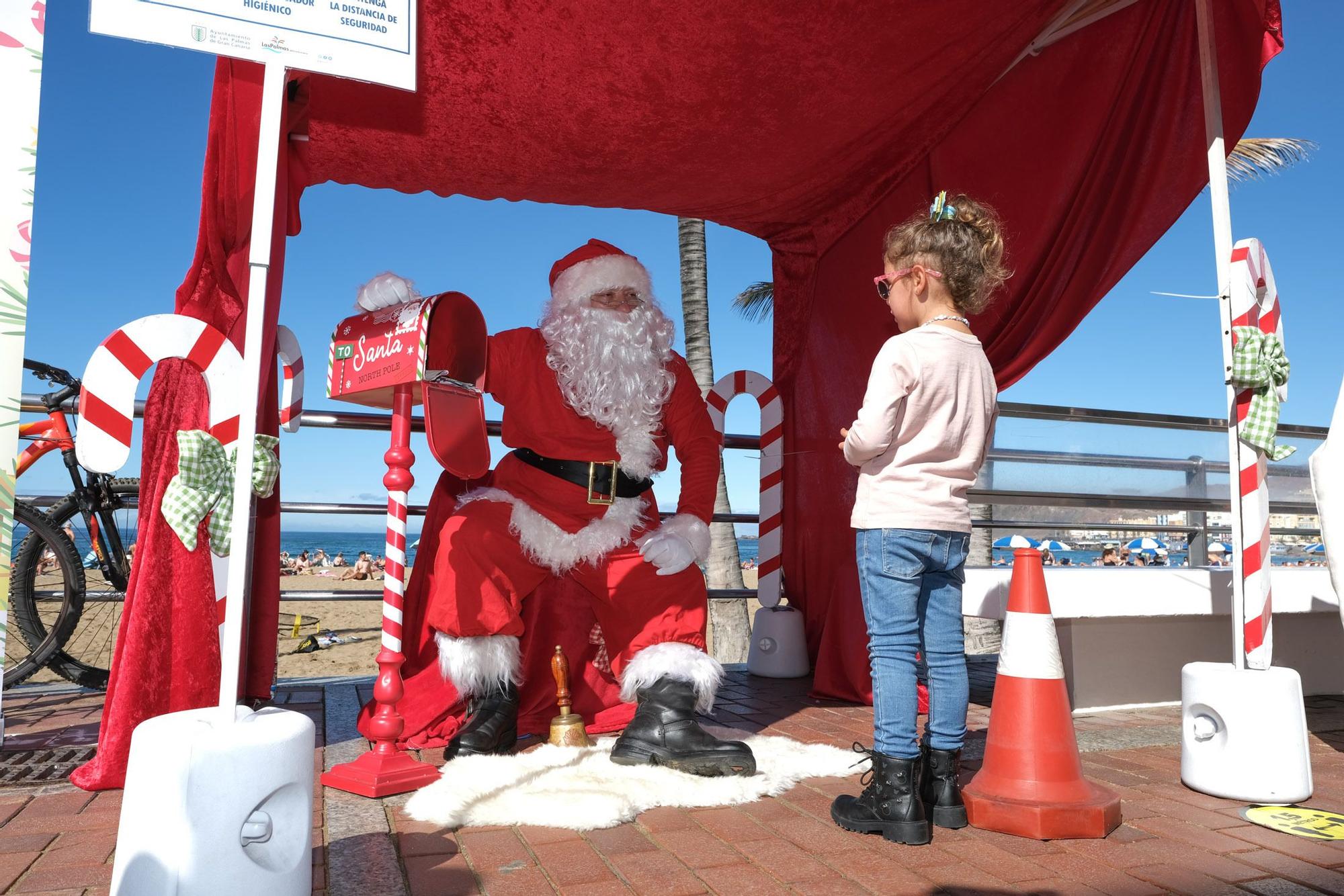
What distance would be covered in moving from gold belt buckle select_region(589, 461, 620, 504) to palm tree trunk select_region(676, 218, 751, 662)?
6211mm

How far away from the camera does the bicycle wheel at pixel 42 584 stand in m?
3.91

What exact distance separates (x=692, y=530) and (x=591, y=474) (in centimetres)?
45

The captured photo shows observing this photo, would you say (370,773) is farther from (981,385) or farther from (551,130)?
(551,130)

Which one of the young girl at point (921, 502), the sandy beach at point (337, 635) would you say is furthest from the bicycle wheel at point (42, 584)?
the young girl at point (921, 502)

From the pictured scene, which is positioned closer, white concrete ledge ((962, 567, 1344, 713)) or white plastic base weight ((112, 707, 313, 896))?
white plastic base weight ((112, 707, 313, 896))

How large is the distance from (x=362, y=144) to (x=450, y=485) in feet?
4.74

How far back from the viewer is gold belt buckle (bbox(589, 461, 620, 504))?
3436mm

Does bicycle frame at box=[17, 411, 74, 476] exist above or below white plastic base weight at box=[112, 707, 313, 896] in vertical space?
above

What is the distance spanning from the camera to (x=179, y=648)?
2811 mm

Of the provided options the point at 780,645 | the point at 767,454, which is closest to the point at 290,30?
the point at 767,454

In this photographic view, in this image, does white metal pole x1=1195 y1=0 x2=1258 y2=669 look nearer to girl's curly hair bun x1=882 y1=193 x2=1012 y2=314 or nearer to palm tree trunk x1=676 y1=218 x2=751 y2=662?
girl's curly hair bun x1=882 y1=193 x2=1012 y2=314

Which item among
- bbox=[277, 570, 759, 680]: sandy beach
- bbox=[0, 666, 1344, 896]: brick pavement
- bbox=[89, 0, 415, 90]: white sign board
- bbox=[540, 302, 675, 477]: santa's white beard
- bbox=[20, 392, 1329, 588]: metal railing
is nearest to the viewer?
bbox=[89, 0, 415, 90]: white sign board

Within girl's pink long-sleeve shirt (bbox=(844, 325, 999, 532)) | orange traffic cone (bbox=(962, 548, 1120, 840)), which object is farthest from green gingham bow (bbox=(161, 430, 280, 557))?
orange traffic cone (bbox=(962, 548, 1120, 840))

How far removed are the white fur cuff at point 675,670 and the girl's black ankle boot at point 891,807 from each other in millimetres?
761
